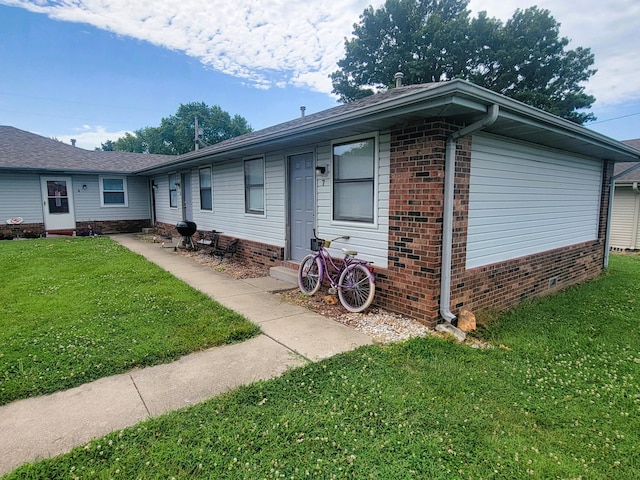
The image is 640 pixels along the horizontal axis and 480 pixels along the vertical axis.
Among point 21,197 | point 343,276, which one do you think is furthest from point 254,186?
point 21,197

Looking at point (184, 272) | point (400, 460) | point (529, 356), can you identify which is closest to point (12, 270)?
point (184, 272)

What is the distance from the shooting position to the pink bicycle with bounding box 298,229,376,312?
494 cm

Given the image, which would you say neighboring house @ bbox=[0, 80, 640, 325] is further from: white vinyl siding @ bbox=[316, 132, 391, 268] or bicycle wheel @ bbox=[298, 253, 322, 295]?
bicycle wheel @ bbox=[298, 253, 322, 295]

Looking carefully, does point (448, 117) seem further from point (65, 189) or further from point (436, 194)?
point (65, 189)

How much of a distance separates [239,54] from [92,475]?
65.6ft

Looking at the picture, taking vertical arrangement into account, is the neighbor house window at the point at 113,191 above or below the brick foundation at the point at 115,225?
above

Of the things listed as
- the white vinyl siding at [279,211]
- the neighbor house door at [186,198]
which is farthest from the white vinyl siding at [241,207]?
the neighbor house door at [186,198]

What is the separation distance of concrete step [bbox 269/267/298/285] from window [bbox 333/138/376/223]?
149 centimetres

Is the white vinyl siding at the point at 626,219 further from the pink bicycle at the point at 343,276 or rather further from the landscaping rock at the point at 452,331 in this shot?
the pink bicycle at the point at 343,276

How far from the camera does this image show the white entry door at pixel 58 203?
1405 cm

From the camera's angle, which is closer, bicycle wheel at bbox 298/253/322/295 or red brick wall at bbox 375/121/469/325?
red brick wall at bbox 375/121/469/325

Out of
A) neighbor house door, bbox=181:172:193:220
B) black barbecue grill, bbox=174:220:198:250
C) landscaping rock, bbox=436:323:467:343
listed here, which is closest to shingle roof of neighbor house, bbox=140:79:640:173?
landscaping rock, bbox=436:323:467:343

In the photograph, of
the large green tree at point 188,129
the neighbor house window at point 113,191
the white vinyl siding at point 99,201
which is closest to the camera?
the white vinyl siding at point 99,201

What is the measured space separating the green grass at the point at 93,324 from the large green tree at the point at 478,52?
845 inches
